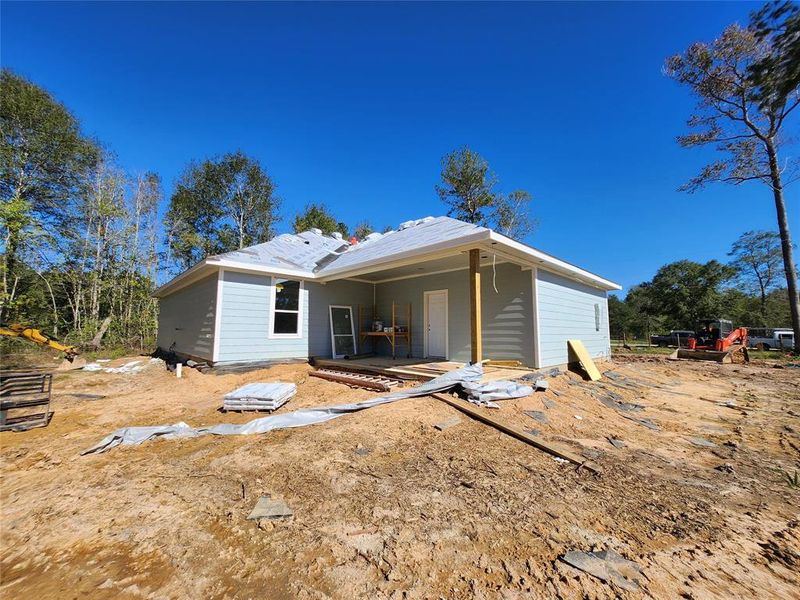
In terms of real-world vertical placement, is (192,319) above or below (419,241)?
below

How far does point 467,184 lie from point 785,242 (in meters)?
15.4

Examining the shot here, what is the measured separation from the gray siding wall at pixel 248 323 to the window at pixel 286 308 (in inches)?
6.3

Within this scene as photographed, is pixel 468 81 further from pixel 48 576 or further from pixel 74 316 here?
pixel 74 316

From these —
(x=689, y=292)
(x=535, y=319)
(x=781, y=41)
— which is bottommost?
(x=535, y=319)

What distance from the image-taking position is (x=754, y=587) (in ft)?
5.84

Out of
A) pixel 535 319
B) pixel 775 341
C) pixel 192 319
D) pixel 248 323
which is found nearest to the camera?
pixel 535 319

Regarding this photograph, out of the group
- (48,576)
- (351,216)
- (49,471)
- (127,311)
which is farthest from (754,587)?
(351,216)

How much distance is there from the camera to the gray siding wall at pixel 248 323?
8.09 m

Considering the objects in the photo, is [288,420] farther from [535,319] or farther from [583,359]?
[583,359]

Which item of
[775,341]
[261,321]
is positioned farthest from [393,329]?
[775,341]

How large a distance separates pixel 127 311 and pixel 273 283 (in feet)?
40.6

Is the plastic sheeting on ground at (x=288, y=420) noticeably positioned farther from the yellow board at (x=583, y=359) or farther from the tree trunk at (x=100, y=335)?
the tree trunk at (x=100, y=335)

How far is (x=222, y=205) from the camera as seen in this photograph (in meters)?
21.2

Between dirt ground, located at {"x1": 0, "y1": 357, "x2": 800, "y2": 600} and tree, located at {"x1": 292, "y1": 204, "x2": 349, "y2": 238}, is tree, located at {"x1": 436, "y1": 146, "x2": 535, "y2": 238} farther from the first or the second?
dirt ground, located at {"x1": 0, "y1": 357, "x2": 800, "y2": 600}
